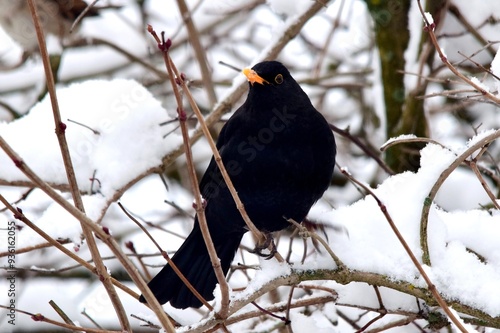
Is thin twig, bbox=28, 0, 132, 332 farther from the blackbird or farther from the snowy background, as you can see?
the blackbird

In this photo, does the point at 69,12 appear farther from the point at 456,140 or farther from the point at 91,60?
the point at 456,140

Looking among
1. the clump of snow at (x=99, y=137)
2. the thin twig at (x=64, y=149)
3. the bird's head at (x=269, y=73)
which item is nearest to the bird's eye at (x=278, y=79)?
the bird's head at (x=269, y=73)

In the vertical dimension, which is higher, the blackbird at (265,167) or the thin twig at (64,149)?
the blackbird at (265,167)

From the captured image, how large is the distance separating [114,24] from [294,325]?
4569mm

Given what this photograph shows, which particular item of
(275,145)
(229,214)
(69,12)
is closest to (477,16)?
(275,145)

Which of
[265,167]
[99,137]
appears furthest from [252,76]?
[99,137]

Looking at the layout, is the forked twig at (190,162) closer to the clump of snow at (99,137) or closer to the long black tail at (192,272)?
the long black tail at (192,272)

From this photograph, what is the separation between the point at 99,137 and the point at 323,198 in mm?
1276

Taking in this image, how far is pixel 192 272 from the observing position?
3.60 meters

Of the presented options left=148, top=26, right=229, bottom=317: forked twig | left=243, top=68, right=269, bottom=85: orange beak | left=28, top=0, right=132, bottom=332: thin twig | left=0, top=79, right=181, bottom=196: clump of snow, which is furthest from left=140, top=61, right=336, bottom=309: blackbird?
left=28, top=0, right=132, bottom=332: thin twig

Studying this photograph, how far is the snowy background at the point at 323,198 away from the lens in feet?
8.60

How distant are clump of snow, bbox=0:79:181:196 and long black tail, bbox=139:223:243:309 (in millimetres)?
468

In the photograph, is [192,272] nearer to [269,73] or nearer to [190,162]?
[269,73]

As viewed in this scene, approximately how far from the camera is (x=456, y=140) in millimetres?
6344
